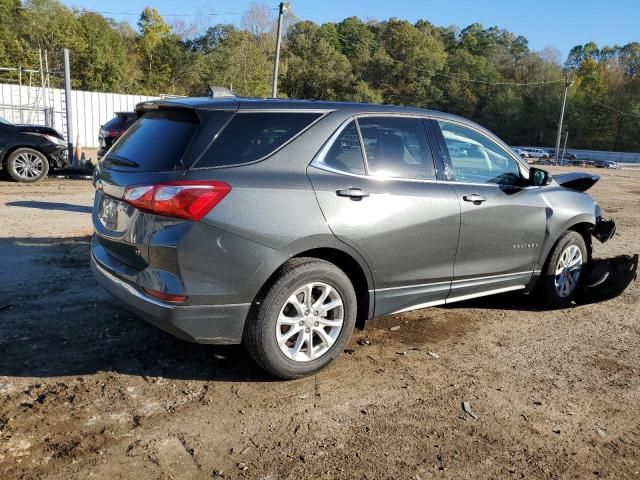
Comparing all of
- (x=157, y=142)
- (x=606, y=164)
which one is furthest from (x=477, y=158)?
(x=606, y=164)

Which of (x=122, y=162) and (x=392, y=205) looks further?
(x=392, y=205)

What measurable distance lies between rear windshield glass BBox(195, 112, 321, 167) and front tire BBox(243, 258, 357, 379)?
733 millimetres

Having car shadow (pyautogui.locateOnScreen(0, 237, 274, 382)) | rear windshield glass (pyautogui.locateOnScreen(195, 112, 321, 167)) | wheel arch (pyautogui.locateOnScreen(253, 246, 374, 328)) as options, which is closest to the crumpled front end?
wheel arch (pyautogui.locateOnScreen(253, 246, 374, 328))

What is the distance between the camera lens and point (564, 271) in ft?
17.6

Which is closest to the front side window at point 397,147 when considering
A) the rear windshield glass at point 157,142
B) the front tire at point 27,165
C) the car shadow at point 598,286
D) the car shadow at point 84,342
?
the rear windshield glass at point 157,142

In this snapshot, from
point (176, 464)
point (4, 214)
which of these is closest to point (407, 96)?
point (4, 214)

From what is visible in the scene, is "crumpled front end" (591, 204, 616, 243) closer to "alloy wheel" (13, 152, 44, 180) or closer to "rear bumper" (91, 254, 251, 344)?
"rear bumper" (91, 254, 251, 344)

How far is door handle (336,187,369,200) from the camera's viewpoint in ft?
12.1

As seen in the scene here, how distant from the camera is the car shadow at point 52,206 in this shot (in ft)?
31.2

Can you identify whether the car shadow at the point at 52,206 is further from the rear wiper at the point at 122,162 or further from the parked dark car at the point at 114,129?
the rear wiper at the point at 122,162

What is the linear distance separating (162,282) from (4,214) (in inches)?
267

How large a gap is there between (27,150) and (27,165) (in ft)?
1.09

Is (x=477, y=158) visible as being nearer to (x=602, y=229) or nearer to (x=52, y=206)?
(x=602, y=229)

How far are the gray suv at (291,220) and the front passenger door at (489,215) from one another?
0.05 ft
